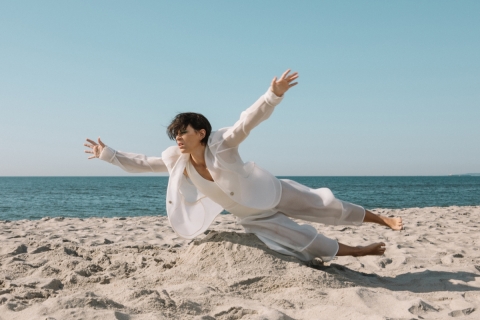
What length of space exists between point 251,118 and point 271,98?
0.24 meters

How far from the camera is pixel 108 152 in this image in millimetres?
4340

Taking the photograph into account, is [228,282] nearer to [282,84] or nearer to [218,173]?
[218,173]

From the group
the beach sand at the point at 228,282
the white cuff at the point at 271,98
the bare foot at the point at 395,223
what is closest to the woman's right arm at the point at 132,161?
the beach sand at the point at 228,282

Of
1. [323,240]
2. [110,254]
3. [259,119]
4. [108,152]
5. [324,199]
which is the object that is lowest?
[110,254]

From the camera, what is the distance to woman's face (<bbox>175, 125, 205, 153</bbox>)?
12.3 feet

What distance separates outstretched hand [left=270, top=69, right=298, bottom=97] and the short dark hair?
2.71 feet

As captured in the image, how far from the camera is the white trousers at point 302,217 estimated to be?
3971mm

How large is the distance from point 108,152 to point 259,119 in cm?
186

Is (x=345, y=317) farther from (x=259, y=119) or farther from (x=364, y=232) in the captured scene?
(x=364, y=232)

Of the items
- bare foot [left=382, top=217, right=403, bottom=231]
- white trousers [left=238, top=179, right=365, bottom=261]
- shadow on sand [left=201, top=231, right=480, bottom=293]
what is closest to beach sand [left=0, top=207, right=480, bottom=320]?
shadow on sand [left=201, top=231, right=480, bottom=293]

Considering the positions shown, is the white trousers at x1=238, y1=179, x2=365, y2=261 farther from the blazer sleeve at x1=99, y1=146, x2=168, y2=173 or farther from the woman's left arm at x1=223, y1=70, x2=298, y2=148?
the blazer sleeve at x1=99, y1=146, x2=168, y2=173

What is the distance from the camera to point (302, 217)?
162 inches

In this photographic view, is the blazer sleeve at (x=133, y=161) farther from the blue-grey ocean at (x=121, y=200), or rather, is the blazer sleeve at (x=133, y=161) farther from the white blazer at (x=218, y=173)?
the blue-grey ocean at (x=121, y=200)

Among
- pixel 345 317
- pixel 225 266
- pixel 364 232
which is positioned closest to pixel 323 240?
pixel 225 266
